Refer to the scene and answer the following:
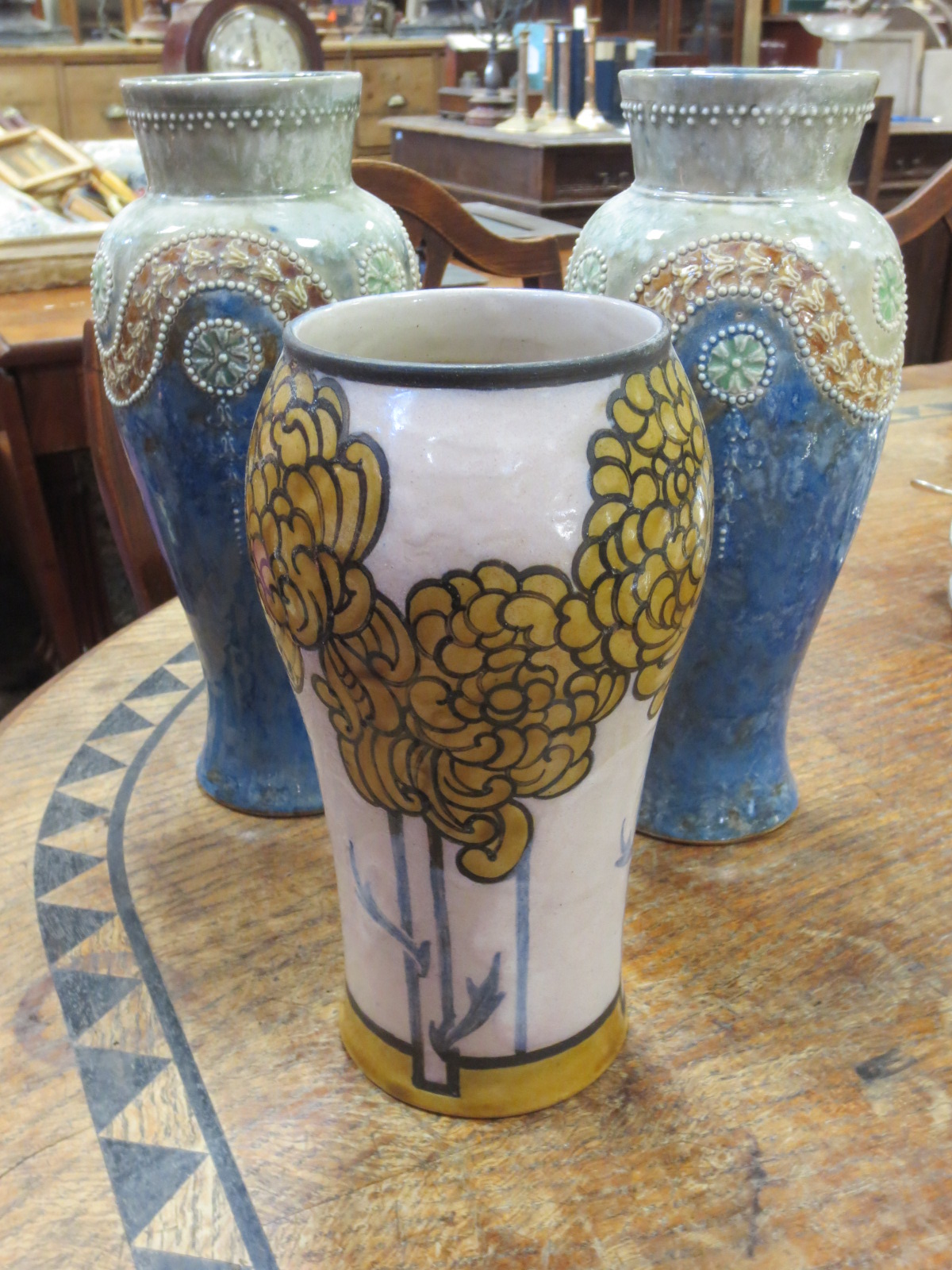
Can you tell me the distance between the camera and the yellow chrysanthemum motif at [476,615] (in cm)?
32

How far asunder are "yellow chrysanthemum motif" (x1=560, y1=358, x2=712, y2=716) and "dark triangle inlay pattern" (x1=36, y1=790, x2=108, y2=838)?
12.4 inches

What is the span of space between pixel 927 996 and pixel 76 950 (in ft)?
1.07

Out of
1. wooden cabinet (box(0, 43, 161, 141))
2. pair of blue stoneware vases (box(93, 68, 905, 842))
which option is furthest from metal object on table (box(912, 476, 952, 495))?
wooden cabinet (box(0, 43, 161, 141))

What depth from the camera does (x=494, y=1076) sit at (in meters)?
0.41

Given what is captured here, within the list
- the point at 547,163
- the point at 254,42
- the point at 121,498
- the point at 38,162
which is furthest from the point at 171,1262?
the point at 547,163

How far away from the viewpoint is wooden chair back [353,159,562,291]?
1014 mm

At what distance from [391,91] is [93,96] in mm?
771

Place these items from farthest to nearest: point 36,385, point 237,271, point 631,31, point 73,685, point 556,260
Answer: point 631,31 → point 36,385 → point 556,260 → point 73,685 → point 237,271

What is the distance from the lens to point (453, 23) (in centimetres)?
338

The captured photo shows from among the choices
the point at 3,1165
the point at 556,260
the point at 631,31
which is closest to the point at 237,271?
the point at 3,1165

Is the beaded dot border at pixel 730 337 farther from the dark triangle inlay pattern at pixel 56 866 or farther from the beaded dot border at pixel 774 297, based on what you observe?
the dark triangle inlay pattern at pixel 56 866

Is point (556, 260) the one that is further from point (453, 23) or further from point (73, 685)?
point (453, 23)

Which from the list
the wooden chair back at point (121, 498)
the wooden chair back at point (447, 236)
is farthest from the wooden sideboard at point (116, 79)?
the wooden chair back at point (121, 498)

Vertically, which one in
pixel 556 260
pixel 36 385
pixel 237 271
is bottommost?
pixel 36 385
